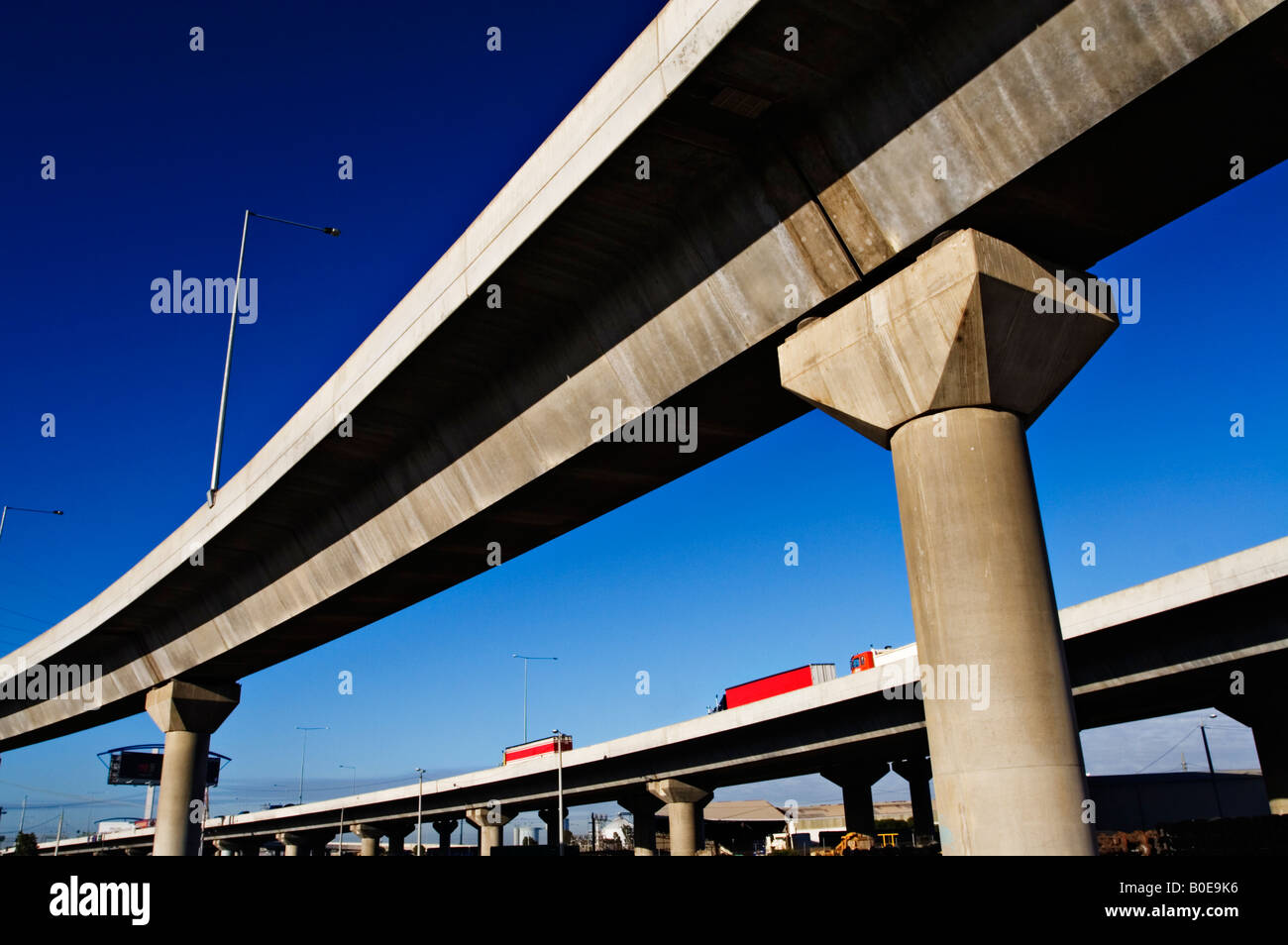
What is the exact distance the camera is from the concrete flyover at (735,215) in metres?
7.64

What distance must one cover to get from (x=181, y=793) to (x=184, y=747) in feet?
5.21

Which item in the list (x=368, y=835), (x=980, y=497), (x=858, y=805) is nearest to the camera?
(x=980, y=497)

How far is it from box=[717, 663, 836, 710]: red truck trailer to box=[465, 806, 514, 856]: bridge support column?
31.6m

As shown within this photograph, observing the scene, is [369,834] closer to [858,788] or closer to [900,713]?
[858,788]

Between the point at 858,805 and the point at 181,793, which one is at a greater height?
the point at 181,793

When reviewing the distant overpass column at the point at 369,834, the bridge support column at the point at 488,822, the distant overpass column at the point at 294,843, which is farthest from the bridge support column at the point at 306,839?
the bridge support column at the point at 488,822

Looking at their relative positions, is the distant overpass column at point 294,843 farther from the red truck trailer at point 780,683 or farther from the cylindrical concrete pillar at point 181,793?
the cylindrical concrete pillar at point 181,793

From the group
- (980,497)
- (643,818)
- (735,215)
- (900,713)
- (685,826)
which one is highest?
(735,215)

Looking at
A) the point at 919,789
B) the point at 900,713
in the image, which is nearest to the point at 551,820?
the point at 919,789

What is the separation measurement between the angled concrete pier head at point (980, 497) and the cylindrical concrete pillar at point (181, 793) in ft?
87.3

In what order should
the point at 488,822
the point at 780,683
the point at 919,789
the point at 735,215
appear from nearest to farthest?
the point at 735,215, the point at 780,683, the point at 919,789, the point at 488,822

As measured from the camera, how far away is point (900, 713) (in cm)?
3625

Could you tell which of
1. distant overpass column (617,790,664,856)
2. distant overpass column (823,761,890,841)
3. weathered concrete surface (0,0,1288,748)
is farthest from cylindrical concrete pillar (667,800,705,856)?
weathered concrete surface (0,0,1288,748)
